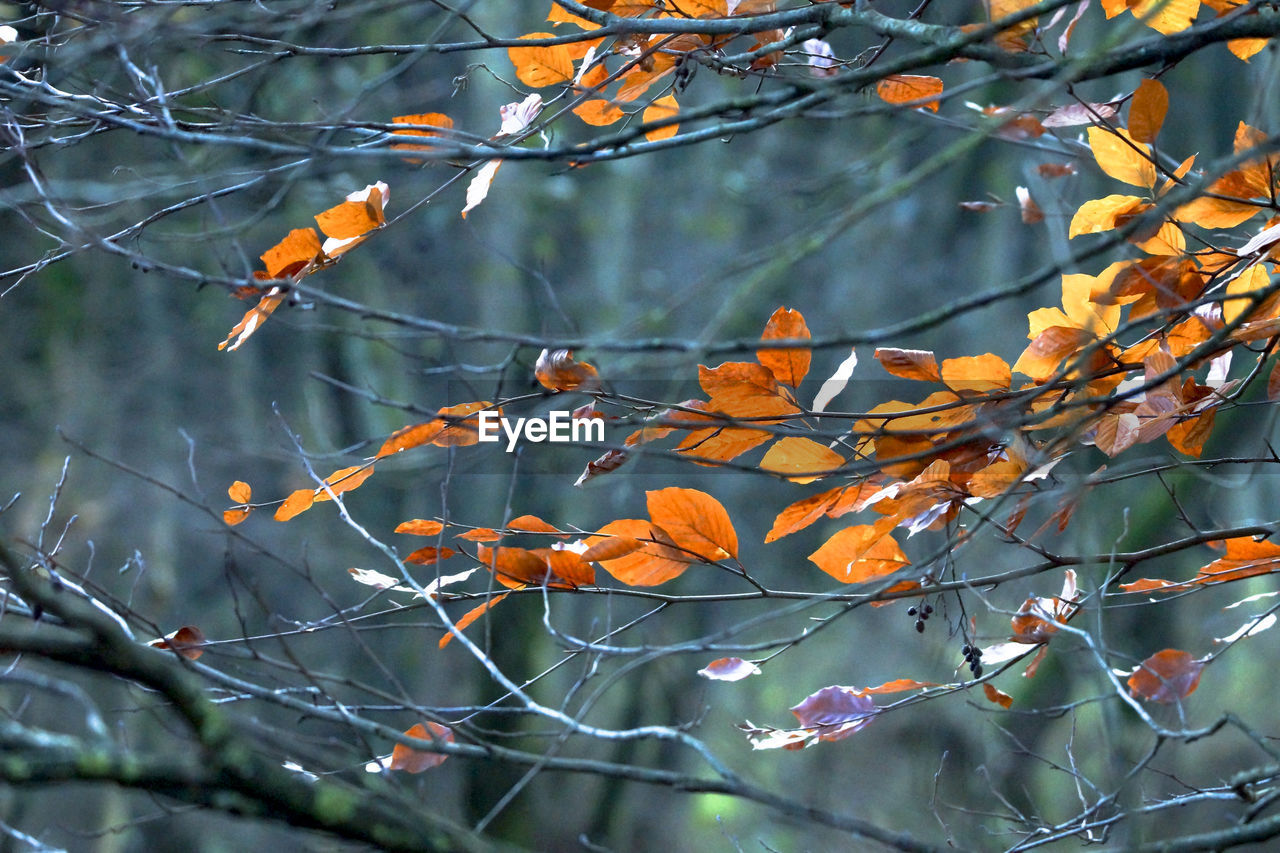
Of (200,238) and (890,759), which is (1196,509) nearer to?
(890,759)

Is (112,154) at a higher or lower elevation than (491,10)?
lower

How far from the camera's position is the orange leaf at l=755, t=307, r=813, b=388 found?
976 millimetres

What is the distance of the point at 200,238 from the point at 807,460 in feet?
1.97

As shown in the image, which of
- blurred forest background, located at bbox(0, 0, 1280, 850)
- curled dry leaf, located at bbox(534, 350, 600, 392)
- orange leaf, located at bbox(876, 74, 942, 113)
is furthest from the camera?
blurred forest background, located at bbox(0, 0, 1280, 850)

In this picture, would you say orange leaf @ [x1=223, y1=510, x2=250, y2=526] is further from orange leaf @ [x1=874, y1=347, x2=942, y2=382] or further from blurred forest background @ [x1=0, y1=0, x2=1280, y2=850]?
blurred forest background @ [x1=0, y1=0, x2=1280, y2=850]

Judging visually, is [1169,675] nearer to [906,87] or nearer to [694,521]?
[694,521]

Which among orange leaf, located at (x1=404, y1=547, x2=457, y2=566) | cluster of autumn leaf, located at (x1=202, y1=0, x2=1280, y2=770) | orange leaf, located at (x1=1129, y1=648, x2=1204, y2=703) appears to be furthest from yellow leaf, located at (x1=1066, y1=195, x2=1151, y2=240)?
orange leaf, located at (x1=404, y1=547, x2=457, y2=566)

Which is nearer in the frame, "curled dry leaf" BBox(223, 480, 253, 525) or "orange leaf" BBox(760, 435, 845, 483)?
"orange leaf" BBox(760, 435, 845, 483)

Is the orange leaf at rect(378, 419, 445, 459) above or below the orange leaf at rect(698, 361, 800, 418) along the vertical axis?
below

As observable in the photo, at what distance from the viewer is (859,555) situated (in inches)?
40.3

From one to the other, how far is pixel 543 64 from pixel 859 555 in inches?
26.3

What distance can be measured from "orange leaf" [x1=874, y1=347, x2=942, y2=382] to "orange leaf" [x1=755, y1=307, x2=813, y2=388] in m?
0.08

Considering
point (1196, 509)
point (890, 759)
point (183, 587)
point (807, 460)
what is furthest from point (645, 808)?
point (807, 460)

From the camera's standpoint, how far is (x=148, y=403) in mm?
3912
